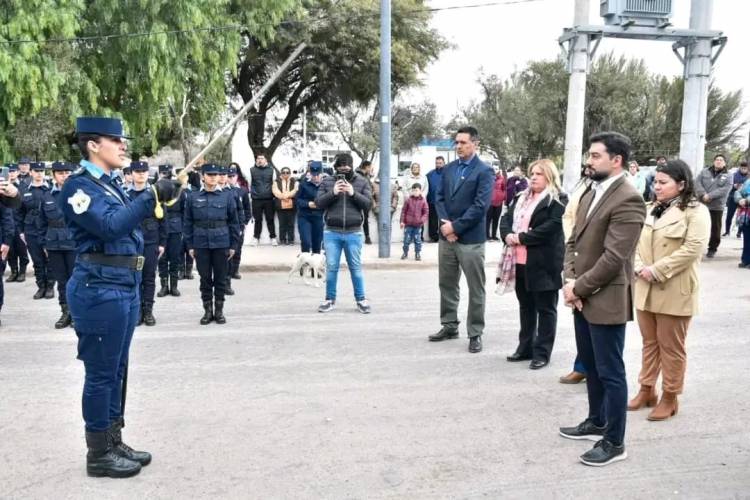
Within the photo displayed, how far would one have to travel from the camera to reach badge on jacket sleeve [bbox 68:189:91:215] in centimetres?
396

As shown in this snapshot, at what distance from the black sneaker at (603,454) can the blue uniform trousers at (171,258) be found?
277 inches

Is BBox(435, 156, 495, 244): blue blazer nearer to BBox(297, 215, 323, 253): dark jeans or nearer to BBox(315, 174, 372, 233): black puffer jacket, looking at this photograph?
BBox(315, 174, 372, 233): black puffer jacket

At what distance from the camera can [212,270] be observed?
27.9 ft

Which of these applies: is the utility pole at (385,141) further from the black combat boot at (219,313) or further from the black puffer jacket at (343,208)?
the black combat boot at (219,313)

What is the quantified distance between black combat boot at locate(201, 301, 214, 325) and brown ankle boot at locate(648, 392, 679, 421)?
→ 198 inches

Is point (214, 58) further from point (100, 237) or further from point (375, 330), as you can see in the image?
point (100, 237)

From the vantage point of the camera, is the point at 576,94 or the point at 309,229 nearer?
the point at 309,229

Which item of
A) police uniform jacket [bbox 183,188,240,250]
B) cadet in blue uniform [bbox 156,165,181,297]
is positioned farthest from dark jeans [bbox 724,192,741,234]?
police uniform jacket [bbox 183,188,240,250]

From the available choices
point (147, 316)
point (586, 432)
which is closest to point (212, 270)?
point (147, 316)

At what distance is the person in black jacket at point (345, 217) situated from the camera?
8758 millimetres

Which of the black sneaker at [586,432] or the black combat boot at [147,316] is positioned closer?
the black sneaker at [586,432]

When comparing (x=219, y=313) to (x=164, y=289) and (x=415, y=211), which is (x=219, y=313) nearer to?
(x=164, y=289)

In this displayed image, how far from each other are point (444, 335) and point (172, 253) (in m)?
4.58

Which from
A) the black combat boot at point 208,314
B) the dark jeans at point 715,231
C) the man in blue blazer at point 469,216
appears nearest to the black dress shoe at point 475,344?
the man in blue blazer at point 469,216
